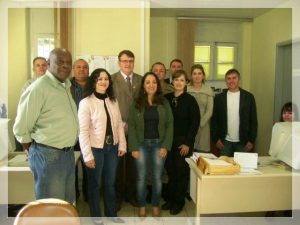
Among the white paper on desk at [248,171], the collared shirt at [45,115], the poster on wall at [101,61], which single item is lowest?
the white paper on desk at [248,171]

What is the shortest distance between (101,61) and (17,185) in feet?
5.75

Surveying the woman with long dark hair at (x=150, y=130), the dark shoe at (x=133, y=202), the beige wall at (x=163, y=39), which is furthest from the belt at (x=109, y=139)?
the beige wall at (x=163, y=39)

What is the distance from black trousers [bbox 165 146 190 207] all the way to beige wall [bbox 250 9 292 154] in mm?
2176

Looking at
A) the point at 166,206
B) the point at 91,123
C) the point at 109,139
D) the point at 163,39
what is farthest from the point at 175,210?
the point at 163,39

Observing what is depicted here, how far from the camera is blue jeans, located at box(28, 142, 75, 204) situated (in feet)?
7.50

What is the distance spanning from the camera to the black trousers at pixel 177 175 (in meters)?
3.41

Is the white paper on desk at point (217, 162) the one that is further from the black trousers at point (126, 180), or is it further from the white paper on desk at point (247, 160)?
the black trousers at point (126, 180)

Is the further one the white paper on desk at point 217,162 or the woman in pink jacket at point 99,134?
the woman in pink jacket at point 99,134

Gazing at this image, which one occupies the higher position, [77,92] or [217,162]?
[77,92]

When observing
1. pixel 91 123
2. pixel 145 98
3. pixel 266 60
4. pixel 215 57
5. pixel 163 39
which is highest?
pixel 163 39

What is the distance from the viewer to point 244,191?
2.78 metres

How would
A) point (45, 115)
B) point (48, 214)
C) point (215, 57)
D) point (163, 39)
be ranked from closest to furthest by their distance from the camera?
1. point (48, 214)
2. point (45, 115)
3. point (163, 39)
4. point (215, 57)

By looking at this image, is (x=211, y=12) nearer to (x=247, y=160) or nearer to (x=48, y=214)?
(x=247, y=160)

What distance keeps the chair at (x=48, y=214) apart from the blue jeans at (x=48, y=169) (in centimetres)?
83
